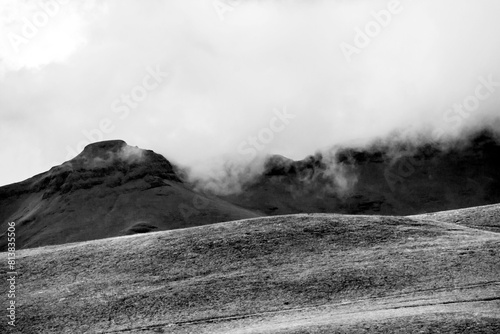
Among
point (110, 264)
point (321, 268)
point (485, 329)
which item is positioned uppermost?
point (110, 264)

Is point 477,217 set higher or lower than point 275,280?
lower

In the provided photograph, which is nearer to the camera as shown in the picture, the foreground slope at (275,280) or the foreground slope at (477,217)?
the foreground slope at (275,280)

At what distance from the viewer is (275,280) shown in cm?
4412

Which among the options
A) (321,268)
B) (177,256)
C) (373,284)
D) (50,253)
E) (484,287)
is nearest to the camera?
(484,287)

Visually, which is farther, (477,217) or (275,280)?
(477,217)

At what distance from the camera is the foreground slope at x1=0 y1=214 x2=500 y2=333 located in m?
36.5

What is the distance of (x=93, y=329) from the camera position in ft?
Result: 133

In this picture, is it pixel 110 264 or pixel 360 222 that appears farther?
pixel 360 222

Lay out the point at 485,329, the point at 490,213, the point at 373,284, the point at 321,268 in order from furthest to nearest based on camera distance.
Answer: the point at 490,213 → the point at 321,268 → the point at 373,284 → the point at 485,329

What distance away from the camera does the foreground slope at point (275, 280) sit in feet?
120

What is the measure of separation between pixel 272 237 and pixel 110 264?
11251mm

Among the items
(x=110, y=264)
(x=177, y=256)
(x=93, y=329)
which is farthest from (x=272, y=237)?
(x=93, y=329)

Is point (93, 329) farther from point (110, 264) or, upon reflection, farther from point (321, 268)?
point (321, 268)

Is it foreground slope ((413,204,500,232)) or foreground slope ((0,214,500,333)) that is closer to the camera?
foreground slope ((0,214,500,333))
